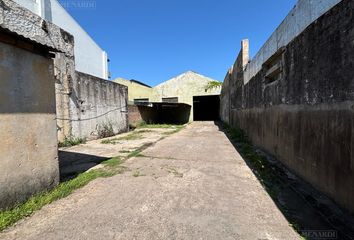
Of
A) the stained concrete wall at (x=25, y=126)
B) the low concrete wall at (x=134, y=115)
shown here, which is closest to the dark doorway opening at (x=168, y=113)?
the low concrete wall at (x=134, y=115)

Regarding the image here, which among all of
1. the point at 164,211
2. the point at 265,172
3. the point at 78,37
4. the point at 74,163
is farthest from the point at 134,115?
the point at 164,211

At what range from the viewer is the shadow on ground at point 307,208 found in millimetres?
2381

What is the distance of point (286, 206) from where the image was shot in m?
3.03

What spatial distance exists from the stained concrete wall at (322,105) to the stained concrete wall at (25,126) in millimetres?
3897

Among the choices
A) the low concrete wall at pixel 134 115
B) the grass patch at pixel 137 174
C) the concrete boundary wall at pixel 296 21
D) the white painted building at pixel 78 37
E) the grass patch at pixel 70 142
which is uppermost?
the white painted building at pixel 78 37

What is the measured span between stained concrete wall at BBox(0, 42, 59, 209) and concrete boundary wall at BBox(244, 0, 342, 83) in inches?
159

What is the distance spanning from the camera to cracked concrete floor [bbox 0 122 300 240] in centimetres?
236

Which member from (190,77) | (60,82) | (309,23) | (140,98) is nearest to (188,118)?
(190,77)

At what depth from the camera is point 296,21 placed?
13.9ft

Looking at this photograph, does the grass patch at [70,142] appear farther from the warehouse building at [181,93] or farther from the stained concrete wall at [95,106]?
the warehouse building at [181,93]

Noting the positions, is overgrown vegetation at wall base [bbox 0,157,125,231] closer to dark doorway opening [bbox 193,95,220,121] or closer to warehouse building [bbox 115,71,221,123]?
warehouse building [bbox 115,71,221,123]

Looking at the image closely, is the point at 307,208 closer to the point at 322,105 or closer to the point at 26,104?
the point at 322,105

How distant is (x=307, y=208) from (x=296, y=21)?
10.6 feet

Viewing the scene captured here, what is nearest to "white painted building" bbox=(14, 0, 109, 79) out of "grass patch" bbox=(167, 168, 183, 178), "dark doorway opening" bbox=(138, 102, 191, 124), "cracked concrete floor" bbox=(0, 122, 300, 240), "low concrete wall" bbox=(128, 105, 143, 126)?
"low concrete wall" bbox=(128, 105, 143, 126)
